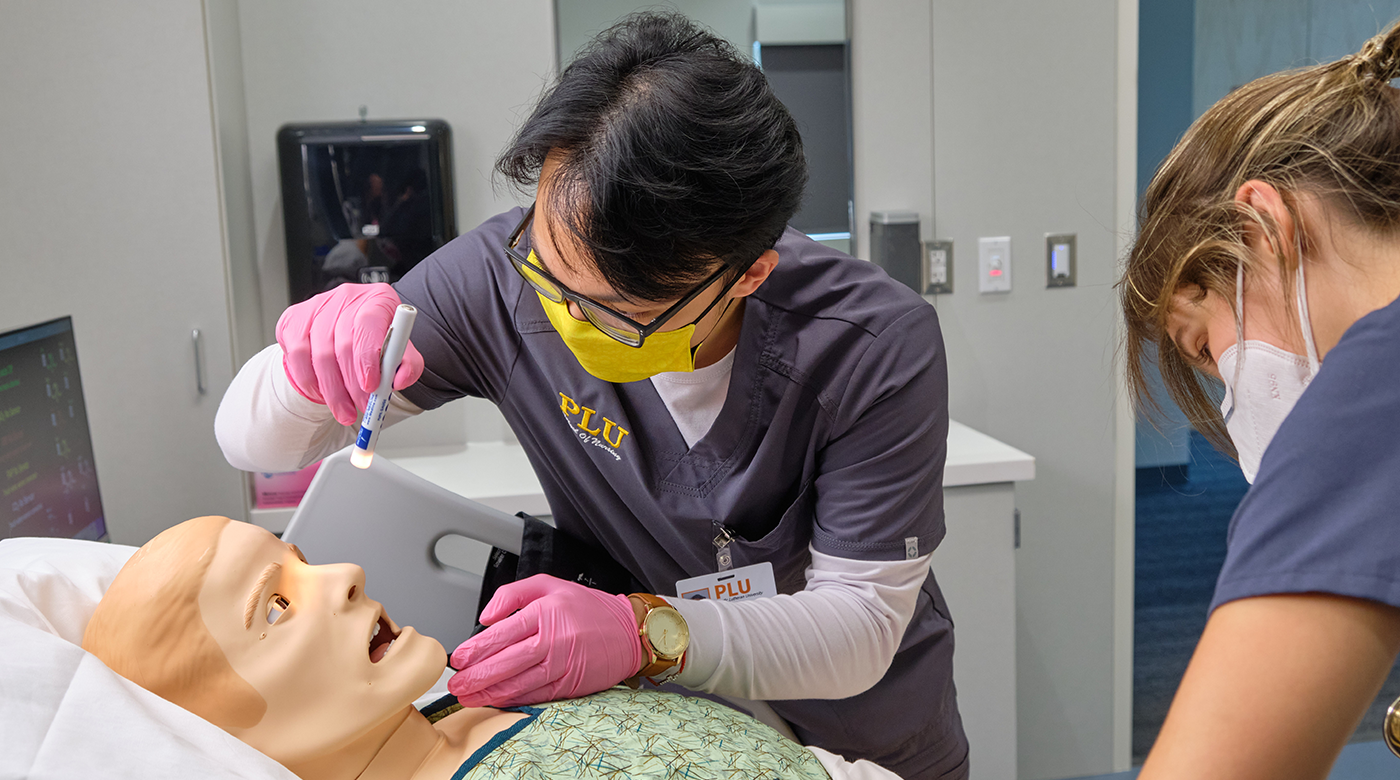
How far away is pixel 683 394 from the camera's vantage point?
122 centimetres

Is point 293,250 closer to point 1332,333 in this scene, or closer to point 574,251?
point 574,251

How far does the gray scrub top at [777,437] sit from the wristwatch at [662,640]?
171 millimetres

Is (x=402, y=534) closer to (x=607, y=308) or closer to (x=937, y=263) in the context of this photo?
(x=607, y=308)

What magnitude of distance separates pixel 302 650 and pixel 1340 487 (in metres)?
0.90

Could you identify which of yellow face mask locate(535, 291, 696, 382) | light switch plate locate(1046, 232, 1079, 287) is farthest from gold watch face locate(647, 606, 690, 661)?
light switch plate locate(1046, 232, 1079, 287)

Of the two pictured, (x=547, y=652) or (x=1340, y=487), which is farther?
(x=547, y=652)

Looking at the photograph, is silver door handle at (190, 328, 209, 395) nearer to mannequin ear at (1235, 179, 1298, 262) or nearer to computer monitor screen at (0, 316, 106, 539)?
computer monitor screen at (0, 316, 106, 539)

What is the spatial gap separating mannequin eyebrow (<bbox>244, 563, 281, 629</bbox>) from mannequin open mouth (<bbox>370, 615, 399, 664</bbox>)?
13 cm

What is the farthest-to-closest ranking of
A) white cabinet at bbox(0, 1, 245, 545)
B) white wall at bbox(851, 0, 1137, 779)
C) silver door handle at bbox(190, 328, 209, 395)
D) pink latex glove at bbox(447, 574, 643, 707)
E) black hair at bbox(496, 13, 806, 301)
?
white wall at bbox(851, 0, 1137, 779)
silver door handle at bbox(190, 328, 209, 395)
white cabinet at bbox(0, 1, 245, 545)
pink latex glove at bbox(447, 574, 643, 707)
black hair at bbox(496, 13, 806, 301)

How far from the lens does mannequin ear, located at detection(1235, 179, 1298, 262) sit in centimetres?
72

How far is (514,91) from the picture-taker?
227 centimetres

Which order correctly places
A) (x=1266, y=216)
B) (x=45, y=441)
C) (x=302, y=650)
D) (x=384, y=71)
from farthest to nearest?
1. (x=384, y=71)
2. (x=45, y=441)
3. (x=302, y=650)
4. (x=1266, y=216)

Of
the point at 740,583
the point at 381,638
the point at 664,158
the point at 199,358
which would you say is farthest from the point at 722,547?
the point at 199,358

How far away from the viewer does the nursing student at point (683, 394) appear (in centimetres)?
93
